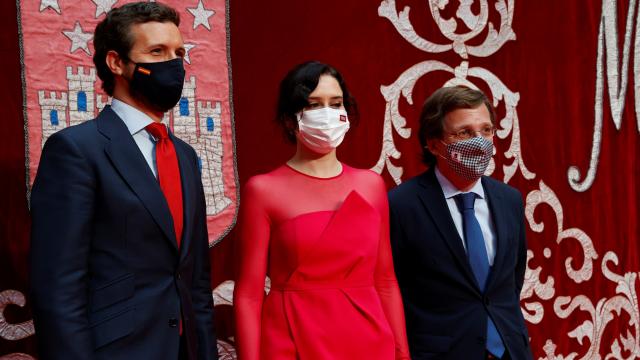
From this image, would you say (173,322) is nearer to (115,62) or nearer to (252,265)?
(252,265)

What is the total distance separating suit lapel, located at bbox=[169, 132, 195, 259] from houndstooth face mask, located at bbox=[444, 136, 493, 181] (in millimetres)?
727

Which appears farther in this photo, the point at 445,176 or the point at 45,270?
the point at 445,176

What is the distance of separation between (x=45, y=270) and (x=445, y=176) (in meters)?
1.11

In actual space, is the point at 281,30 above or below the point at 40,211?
above

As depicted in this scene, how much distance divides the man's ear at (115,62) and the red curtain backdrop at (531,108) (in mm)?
682

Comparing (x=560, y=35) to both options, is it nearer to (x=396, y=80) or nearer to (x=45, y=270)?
(x=396, y=80)

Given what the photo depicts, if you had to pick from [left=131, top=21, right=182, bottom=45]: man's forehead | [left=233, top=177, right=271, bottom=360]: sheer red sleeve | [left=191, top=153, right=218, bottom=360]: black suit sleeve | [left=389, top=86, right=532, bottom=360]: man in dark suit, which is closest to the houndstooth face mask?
[left=389, top=86, right=532, bottom=360]: man in dark suit

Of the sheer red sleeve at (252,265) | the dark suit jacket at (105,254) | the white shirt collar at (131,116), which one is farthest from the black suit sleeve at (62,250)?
the sheer red sleeve at (252,265)

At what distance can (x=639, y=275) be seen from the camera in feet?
11.0

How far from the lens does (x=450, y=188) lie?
216cm

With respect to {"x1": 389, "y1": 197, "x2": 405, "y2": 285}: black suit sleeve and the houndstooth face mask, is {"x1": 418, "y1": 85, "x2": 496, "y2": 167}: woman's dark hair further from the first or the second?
{"x1": 389, "y1": 197, "x2": 405, "y2": 285}: black suit sleeve

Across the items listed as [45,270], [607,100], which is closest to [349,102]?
[45,270]

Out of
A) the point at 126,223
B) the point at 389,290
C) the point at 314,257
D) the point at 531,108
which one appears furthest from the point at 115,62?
the point at 531,108

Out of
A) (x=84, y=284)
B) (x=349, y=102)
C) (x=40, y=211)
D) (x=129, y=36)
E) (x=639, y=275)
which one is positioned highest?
(x=129, y=36)
